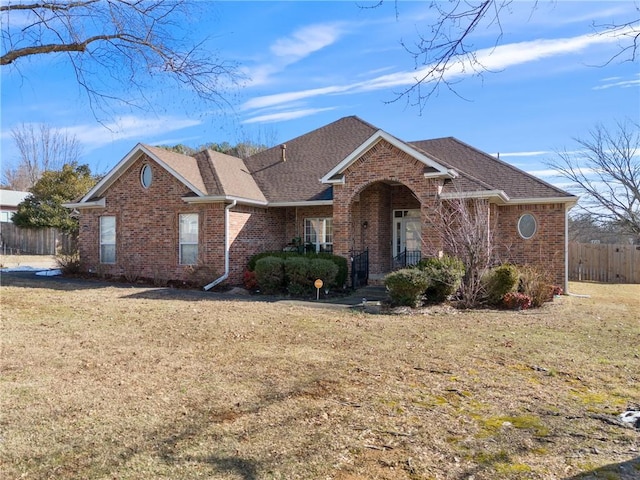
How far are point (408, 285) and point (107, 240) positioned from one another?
1303cm

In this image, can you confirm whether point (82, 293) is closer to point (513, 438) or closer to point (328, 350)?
point (328, 350)

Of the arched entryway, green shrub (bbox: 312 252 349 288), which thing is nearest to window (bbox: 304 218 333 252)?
the arched entryway

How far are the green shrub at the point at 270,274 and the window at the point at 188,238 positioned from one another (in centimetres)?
322

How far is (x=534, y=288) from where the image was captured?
13602 millimetres

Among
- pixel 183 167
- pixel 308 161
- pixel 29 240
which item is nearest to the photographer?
pixel 183 167

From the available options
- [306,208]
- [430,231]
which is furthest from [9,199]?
[430,231]

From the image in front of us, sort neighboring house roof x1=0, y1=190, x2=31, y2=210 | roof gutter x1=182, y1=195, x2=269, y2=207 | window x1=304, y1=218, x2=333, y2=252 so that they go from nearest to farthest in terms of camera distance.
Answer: roof gutter x1=182, y1=195, x2=269, y2=207, window x1=304, y1=218, x2=333, y2=252, neighboring house roof x1=0, y1=190, x2=31, y2=210

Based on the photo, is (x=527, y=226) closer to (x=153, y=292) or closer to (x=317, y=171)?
(x=317, y=171)

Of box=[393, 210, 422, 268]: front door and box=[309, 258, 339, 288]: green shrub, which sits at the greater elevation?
box=[393, 210, 422, 268]: front door

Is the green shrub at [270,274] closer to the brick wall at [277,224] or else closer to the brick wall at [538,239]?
the brick wall at [277,224]

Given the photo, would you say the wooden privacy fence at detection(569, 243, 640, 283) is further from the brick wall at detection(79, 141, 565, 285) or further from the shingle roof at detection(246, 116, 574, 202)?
the brick wall at detection(79, 141, 565, 285)

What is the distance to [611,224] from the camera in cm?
3134

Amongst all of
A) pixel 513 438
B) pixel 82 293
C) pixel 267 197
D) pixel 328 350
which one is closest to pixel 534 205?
pixel 267 197

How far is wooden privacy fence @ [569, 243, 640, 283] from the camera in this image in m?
23.5
